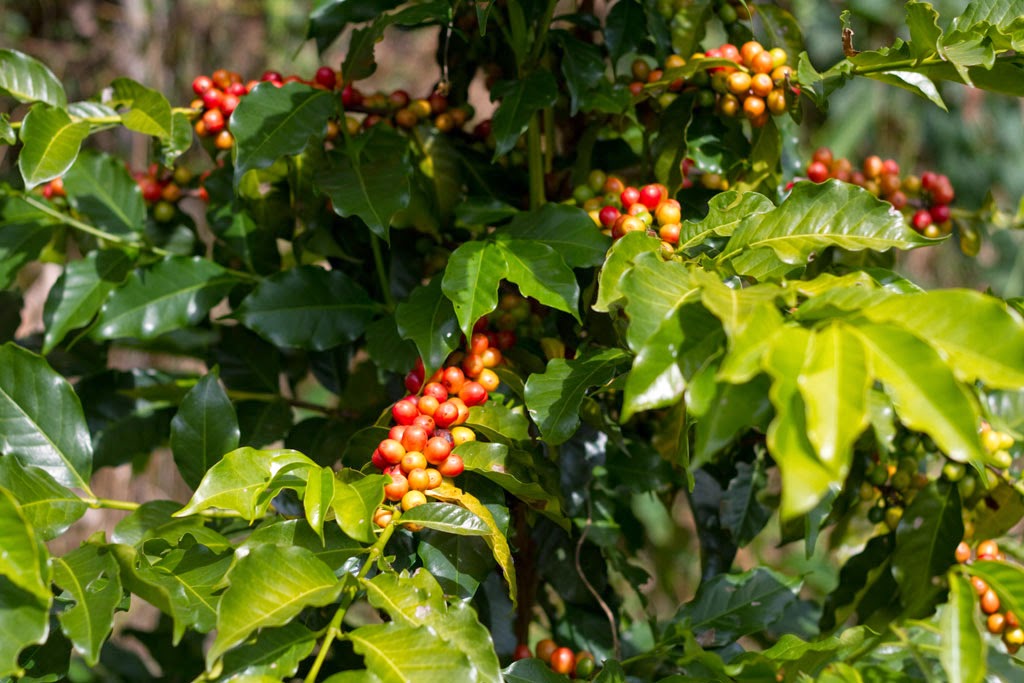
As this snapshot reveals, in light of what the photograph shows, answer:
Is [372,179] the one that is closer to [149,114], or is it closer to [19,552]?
[149,114]

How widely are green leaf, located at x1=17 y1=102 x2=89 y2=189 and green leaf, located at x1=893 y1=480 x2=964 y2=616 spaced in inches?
34.2

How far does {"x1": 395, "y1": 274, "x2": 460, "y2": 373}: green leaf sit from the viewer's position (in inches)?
30.7

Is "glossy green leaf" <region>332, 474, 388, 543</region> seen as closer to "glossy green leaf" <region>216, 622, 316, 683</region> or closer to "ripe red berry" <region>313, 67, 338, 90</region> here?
"glossy green leaf" <region>216, 622, 316, 683</region>

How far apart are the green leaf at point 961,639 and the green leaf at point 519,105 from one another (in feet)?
1.69

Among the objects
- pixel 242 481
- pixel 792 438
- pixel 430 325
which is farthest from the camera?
pixel 430 325

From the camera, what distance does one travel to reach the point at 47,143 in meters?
0.86

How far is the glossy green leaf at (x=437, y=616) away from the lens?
619mm

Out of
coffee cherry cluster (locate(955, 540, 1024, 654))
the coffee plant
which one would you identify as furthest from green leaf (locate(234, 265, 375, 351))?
coffee cherry cluster (locate(955, 540, 1024, 654))

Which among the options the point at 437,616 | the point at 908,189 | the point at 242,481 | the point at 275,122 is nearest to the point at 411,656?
the point at 437,616

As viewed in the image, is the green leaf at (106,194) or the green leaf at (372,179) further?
the green leaf at (106,194)

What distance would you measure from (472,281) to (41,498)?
40cm

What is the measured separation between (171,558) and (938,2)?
3052 mm

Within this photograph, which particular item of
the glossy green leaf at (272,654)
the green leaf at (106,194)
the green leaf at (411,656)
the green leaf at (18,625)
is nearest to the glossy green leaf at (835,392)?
the green leaf at (411,656)

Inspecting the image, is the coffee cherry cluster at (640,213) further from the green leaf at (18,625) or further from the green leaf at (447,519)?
the green leaf at (18,625)
